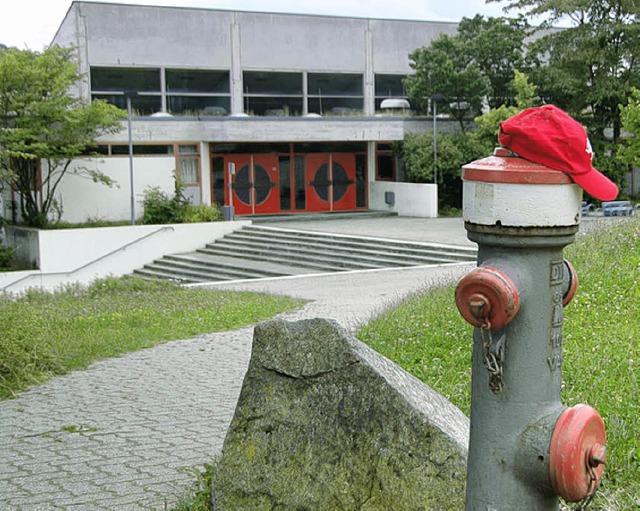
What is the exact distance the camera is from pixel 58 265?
26453 millimetres

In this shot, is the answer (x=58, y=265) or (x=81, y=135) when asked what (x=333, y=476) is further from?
(x=81, y=135)

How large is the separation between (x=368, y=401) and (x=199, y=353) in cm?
664

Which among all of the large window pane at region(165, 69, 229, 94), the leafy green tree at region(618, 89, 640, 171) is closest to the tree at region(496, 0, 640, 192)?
the leafy green tree at region(618, 89, 640, 171)

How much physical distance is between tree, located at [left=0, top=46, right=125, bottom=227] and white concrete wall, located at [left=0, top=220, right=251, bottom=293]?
252cm

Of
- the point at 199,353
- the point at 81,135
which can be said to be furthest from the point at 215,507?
the point at 81,135

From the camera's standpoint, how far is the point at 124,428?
22.5ft

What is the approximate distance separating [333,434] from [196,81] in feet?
107

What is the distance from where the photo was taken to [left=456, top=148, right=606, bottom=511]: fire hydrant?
240 cm

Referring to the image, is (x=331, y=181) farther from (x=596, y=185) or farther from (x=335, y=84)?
(x=596, y=185)

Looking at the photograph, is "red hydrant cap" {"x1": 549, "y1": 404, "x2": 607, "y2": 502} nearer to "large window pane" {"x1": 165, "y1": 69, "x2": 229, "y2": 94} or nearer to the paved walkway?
the paved walkway

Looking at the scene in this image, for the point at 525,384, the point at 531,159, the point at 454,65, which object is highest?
the point at 454,65

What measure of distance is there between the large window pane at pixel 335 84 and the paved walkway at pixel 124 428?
2675 cm

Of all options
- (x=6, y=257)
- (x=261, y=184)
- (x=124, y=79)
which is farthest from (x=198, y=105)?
(x=6, y=257)

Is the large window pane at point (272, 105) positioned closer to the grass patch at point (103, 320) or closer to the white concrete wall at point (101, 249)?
the white concrete wall at point (101, 249)
